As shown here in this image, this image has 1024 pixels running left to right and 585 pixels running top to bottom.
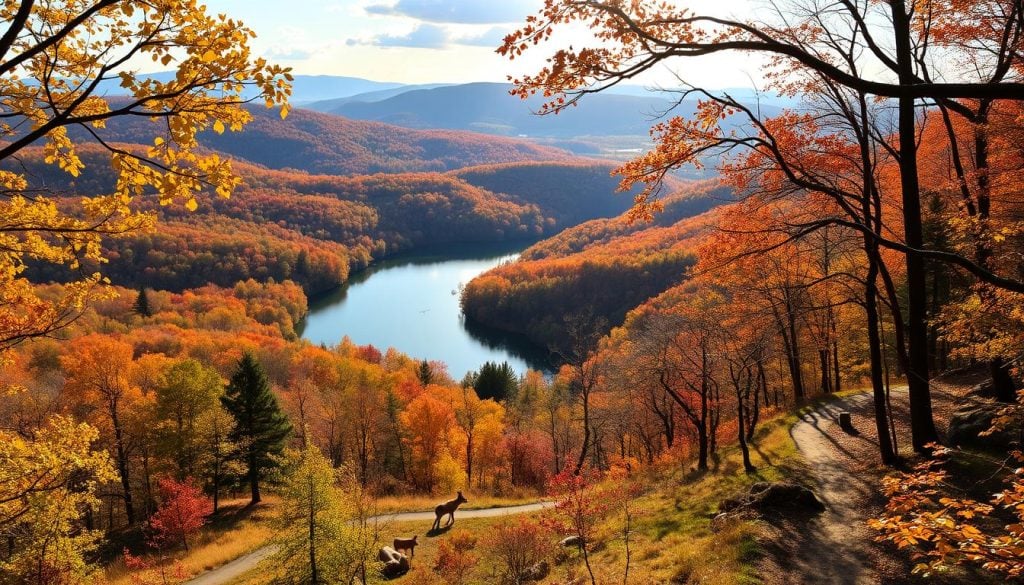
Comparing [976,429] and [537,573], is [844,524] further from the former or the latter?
[537,573]

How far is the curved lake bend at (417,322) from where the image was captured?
80375 millimetres

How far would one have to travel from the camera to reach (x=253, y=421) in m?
30.3

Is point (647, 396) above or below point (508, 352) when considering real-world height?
above

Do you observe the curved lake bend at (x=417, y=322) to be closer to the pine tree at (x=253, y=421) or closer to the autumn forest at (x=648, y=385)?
the autumn forest at (x=648, y=385)

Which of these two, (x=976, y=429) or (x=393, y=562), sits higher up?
(x=976, y=429)

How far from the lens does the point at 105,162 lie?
132 meters

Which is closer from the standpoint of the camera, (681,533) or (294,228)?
(681,533)

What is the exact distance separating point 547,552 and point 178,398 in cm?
2471

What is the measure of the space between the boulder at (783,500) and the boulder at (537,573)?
15.7 feet

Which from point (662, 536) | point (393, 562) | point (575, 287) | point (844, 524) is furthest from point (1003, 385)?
point (575, 287)

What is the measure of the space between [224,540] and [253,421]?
690 centimetres

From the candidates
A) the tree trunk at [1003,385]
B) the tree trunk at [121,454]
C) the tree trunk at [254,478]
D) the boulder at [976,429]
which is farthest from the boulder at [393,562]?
the tree trunk at [1003,385]

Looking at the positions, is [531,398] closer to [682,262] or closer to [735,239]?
[682,262]

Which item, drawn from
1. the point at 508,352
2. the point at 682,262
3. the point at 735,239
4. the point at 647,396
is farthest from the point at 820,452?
the point at 682,262
